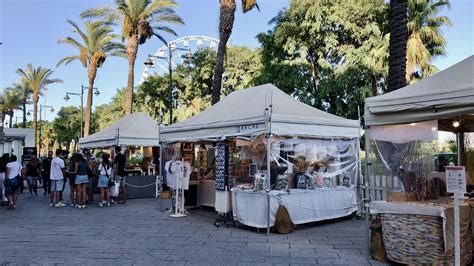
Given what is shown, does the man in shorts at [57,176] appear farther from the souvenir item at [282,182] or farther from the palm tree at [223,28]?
the souvenir item at [282,182]

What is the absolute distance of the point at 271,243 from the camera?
708 centimetres

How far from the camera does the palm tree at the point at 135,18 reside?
68.6ft

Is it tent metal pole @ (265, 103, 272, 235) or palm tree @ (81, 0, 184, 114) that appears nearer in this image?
tent metal pole @ (265, 103, 272, 235)

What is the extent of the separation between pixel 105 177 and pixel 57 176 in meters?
1.39

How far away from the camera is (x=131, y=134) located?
14.6 metres

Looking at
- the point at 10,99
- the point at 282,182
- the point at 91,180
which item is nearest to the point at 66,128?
the point at 10,99

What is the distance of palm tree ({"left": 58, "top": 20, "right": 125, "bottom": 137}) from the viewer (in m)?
25.9

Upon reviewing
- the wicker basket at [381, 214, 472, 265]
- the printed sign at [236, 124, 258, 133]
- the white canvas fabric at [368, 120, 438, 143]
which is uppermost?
the printed sign at [236, 124, 258, 133]

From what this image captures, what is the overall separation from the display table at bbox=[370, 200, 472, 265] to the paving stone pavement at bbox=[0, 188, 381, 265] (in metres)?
0.55

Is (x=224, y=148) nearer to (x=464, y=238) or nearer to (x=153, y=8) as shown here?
(x=464, y=238)

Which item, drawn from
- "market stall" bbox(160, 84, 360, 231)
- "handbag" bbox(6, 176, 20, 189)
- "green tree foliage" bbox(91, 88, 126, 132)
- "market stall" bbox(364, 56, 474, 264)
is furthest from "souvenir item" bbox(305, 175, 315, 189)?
"green tree foliage" bbox(91, 88, 126, 132)

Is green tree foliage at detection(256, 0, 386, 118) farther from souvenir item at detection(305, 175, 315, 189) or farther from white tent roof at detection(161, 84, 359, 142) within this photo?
souvenir item at detection(305, 175, 315, 189)

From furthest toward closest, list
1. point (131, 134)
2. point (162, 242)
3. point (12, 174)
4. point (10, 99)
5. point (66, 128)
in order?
1. point (66, 128)
2. point (10, 99)
3. point (131, 134)
4. point (12, 174)
5. point (162, 242)

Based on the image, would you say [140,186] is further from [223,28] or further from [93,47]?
[93,47]
